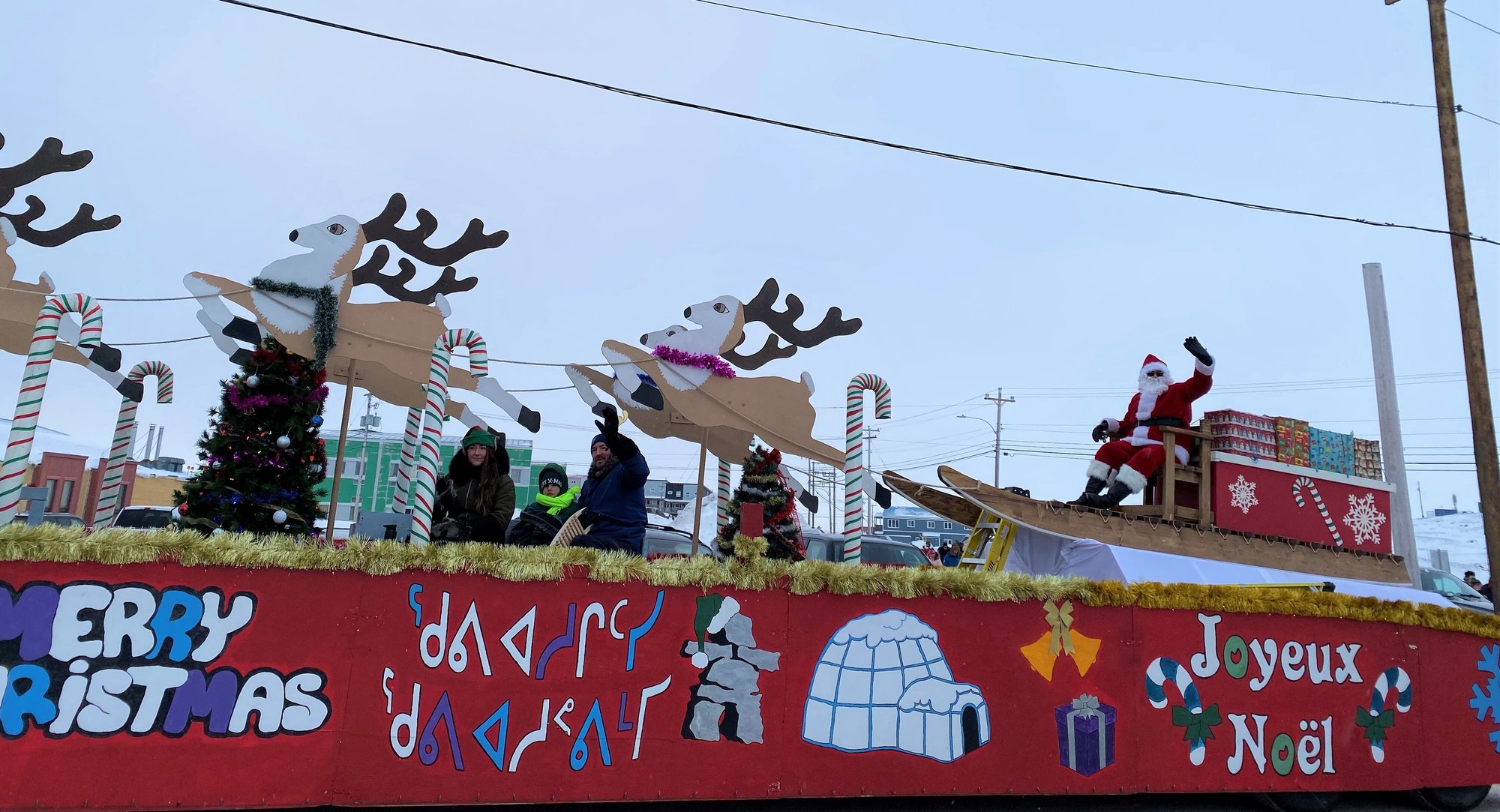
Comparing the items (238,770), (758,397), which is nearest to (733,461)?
(758,397)

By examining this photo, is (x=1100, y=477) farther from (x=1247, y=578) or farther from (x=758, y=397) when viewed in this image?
(x=758, y=397)

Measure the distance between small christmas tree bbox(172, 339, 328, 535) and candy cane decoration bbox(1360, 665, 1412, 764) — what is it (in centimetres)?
817

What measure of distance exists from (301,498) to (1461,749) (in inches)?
365

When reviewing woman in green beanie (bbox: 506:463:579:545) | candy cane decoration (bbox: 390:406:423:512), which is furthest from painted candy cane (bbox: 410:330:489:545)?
candy cane decoration (bbox: 390:406:423:512)

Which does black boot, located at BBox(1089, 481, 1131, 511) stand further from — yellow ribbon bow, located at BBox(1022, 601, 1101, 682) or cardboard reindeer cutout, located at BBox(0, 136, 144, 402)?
cardboard reindeer cutout, located at BBox(0, 136, 144, 402)

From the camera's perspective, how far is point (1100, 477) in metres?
8.36

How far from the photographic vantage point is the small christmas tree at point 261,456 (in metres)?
6.58

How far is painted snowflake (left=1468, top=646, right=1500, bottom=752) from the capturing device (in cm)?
722

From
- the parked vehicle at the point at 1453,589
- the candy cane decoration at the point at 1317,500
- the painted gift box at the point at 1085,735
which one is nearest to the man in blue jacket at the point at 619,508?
the painted gift box at the point at 1085,735

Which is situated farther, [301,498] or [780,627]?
[301,498]

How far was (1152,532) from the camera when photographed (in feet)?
25.7

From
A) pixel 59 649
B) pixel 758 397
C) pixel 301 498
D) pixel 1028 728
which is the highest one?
pixel 758 397

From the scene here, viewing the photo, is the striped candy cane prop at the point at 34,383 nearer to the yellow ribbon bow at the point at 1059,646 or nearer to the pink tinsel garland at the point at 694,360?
the pink tinsel garland at the point at 694,360

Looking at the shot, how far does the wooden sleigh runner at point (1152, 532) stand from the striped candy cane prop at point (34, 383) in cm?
606
